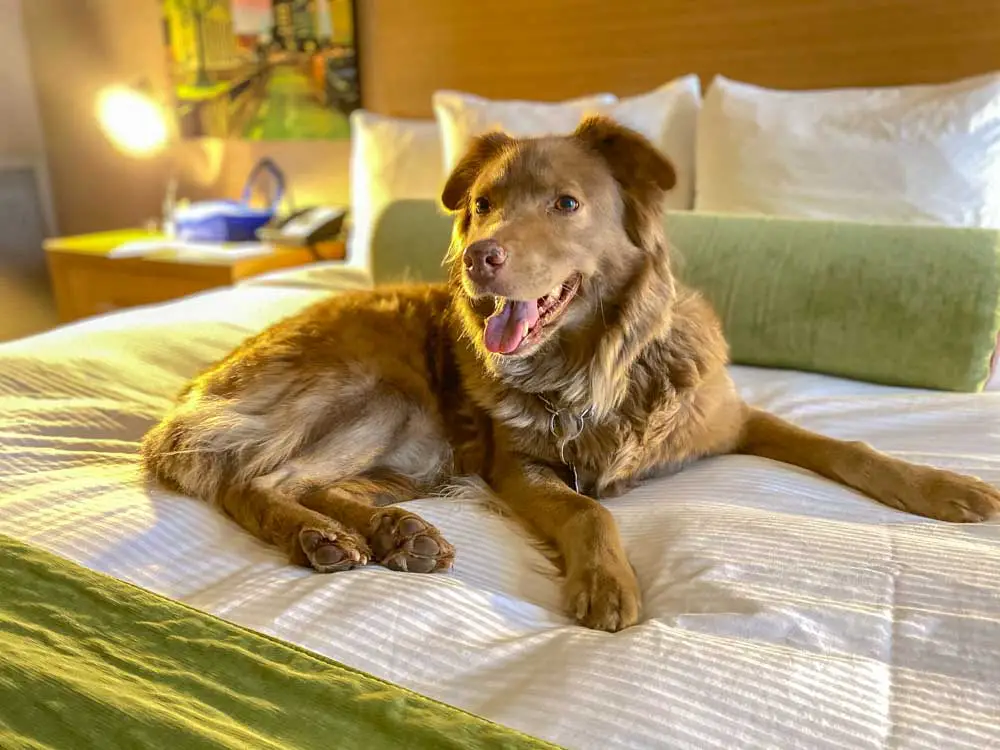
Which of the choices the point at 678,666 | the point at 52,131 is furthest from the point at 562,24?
the point at 52,131

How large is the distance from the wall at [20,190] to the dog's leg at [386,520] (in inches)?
176

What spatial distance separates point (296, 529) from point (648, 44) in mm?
2615

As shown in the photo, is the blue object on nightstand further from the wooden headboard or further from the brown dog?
the brown dog

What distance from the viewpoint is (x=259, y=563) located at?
1.25 m

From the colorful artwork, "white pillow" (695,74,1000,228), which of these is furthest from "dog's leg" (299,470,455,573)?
the colorful artwork

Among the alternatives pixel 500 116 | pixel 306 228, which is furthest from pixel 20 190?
pixel 500 116

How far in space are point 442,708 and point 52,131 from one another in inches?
230

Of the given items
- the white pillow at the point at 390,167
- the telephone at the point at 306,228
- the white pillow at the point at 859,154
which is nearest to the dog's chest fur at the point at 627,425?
the white pillow at the point at 859,154

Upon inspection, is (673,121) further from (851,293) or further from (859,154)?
(851,293)

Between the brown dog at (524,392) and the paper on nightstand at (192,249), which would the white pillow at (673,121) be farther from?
the paper on nightstand at (192,249)

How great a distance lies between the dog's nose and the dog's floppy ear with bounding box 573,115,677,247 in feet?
1.18

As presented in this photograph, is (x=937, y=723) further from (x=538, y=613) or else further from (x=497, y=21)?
(x=497, y=21)

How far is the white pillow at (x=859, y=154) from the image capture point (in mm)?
2172

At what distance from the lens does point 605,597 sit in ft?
3.66
